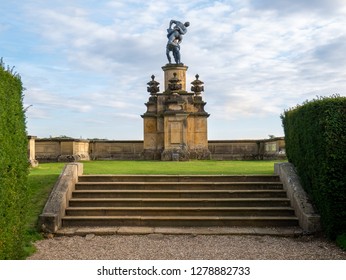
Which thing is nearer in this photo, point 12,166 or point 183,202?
point 12,166

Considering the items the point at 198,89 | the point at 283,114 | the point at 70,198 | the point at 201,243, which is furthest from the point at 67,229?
the point at 198,89

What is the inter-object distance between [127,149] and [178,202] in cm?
1533

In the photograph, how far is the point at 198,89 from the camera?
24.7m

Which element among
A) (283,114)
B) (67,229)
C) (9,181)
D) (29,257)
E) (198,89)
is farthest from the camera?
(198,89)

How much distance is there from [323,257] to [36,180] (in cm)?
802

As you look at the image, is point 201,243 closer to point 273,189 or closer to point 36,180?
point 273,189

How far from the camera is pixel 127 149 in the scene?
84.5ft

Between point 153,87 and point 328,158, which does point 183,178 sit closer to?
point 328,158

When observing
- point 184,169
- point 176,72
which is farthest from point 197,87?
point 184,169

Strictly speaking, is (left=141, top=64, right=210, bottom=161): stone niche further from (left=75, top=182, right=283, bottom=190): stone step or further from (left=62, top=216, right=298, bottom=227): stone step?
(left=62, top=216, right=298, bottom=227): stone step

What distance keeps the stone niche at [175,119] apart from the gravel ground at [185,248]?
1388cm

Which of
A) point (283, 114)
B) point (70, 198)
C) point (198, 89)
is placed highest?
point (198, 89)

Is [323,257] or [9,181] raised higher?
[9,181]

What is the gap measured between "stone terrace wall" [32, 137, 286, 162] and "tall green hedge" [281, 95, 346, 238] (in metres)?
13.9
